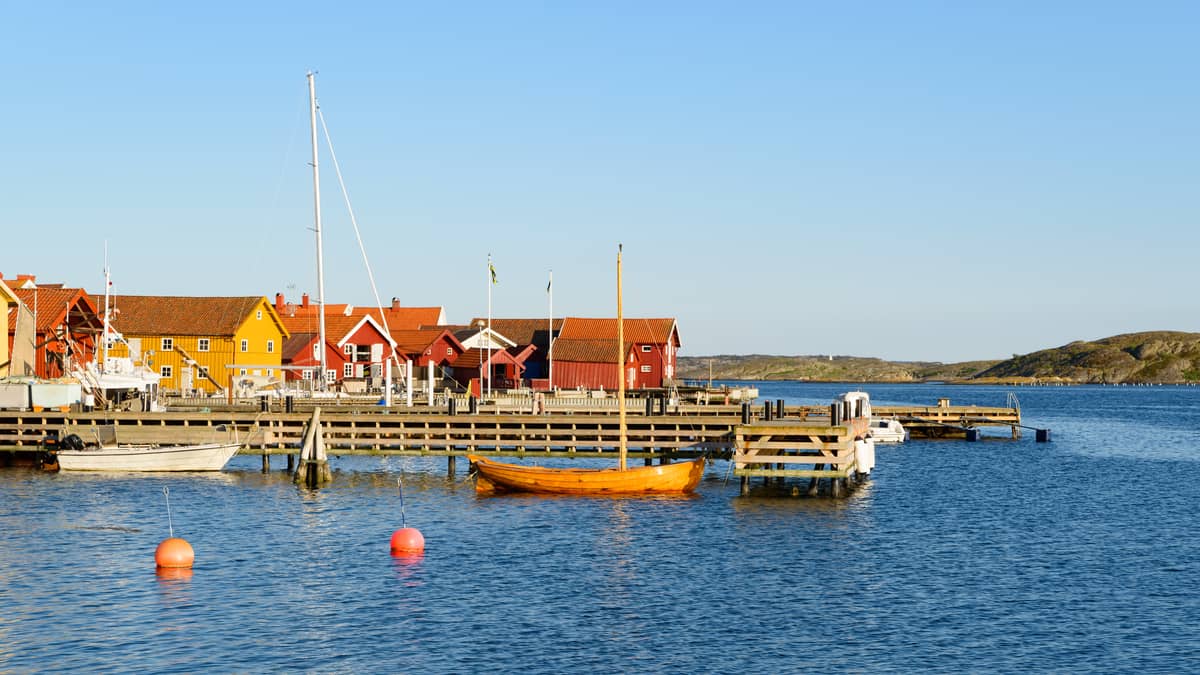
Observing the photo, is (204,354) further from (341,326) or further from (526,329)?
(526,329)

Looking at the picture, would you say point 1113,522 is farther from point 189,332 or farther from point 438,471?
point 189,332

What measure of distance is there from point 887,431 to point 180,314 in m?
47.8

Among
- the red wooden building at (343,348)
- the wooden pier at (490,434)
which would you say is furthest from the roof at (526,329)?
the wooden pier at (490,434)

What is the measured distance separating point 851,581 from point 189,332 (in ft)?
208

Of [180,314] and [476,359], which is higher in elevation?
[180,314]

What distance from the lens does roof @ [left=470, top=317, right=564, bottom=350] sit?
4481 inches

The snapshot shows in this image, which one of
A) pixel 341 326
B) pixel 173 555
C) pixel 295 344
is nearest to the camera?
pixel 173 555

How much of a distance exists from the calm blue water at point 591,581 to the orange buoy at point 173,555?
549mm

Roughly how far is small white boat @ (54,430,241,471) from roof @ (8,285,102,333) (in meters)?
20.5

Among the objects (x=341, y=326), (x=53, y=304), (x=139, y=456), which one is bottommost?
(x=139, y=456)

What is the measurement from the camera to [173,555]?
31.7m

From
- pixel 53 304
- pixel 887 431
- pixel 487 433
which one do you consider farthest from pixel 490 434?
pixel 53 304

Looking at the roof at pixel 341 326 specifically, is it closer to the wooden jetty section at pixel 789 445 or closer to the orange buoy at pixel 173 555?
the wooden jetty section at pixel 789 445

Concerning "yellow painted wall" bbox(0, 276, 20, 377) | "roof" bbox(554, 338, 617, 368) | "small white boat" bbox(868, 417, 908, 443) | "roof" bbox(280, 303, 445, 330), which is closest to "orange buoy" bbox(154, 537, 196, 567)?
"yellow painted wall" bbox(0, 276, 20, 377)
